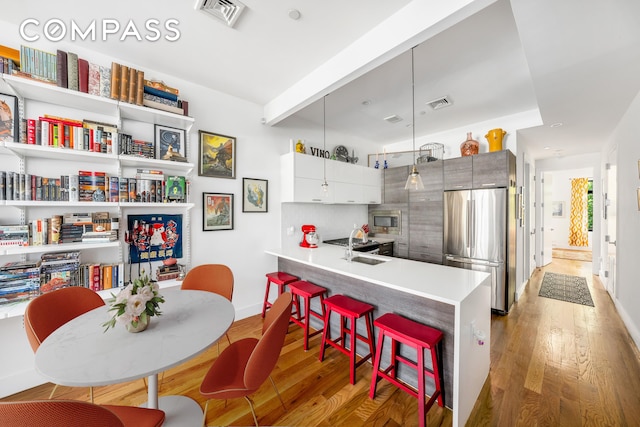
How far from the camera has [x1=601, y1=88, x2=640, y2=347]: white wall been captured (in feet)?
8.42

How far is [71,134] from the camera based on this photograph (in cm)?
207

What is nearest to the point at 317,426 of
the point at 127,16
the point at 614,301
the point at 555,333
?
the point at 555,333

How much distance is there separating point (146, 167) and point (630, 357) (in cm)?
518

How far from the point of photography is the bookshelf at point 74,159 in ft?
6.11

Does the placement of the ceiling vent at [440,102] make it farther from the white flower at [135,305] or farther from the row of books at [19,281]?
the row of books at [19,281]

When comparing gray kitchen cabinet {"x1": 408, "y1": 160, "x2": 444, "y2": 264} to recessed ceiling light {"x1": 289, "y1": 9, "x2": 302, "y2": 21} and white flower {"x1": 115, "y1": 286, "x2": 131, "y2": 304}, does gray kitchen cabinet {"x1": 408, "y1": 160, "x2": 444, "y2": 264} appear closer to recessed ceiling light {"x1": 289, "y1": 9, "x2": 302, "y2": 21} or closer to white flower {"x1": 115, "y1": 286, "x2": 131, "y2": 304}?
recessed ceiling light {"x1": 289, "y1": 9, "x2": 302, "y2": 21}

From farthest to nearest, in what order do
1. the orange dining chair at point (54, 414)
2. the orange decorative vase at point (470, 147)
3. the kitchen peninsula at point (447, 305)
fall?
1. the orange decorative vase at point (470, 147)
2. the kitchen peninsula at point (447, 305)
3. the orange dining chair at point (54, 414)

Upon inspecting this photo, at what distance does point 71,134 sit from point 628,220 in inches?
227

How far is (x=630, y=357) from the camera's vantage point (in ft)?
7.86

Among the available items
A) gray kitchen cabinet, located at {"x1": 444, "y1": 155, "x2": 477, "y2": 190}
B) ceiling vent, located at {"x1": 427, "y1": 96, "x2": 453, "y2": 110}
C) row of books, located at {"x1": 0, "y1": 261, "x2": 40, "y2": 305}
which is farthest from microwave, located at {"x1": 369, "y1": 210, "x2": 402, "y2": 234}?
row of books, located at {"x1": 0, "y1": 261, "x2": 40, "y2": 305}

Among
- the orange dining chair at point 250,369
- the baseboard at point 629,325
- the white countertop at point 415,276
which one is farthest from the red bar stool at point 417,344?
the baseboard at point 629,325

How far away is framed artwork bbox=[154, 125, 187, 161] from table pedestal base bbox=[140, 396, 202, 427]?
213cm

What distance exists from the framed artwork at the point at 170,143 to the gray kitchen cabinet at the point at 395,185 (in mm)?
3383

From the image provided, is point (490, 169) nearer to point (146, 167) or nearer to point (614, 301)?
point (614, 301)
